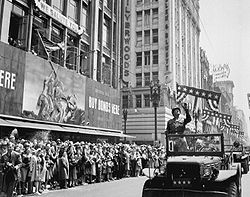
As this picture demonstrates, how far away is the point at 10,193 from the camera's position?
10.9 m

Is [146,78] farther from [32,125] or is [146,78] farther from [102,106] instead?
[32,125]

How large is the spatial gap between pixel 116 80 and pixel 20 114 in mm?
16125

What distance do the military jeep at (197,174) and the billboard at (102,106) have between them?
16696 millimetres

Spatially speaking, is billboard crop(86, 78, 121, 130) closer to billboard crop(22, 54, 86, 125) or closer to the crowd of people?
billboard crop(22, 54, 86, 125)

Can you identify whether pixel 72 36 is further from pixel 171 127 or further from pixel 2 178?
pixel 171 127

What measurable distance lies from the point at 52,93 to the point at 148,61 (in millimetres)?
27264

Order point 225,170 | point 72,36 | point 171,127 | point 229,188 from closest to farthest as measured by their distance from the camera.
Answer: point 229,188 < point 225,170 < point 171,127 < point 72,36

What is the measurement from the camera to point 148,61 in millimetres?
45594

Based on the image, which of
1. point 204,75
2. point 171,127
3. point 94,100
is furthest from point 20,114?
point 204,75

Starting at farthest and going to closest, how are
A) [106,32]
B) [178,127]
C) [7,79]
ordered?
[106,32], [7,79], [178,127]

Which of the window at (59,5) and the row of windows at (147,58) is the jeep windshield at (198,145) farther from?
the row of windows at (147,58)

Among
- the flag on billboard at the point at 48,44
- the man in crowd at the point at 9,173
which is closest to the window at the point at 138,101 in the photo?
the flag on billboard at the point at 48,44

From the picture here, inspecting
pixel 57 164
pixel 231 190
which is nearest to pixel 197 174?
pixel 231 190

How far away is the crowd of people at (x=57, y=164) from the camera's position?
11.4 meters
